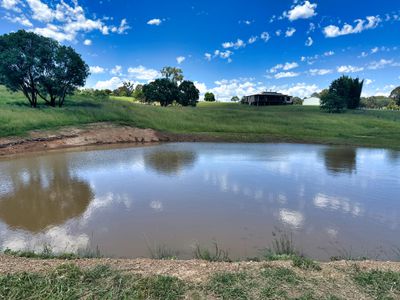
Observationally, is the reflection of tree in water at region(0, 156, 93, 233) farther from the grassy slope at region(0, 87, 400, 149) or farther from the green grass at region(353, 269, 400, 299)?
the grassy slope at region(0, 87, 400, 149)

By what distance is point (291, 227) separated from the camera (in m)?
9.21

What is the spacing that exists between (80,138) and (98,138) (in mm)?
1854

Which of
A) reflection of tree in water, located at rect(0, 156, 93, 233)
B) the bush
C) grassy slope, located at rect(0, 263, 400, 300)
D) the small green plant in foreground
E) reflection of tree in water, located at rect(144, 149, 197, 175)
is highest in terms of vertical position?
the bush

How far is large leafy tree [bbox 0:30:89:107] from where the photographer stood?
32.5m

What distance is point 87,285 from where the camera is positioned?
16.4 feet

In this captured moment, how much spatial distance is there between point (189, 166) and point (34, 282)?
14.3 m

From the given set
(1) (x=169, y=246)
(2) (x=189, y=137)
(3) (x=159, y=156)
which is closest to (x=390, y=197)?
(1) (x=169, y=246)

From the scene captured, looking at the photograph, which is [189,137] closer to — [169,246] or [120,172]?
[120,172]

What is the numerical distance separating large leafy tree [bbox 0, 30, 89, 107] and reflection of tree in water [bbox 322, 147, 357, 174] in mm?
31436

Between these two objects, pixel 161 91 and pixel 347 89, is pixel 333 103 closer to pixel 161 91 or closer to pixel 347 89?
pixel 347 89

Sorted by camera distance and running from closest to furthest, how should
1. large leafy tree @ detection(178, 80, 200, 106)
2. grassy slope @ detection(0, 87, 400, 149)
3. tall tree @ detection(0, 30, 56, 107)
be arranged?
grassy slope @ detection(0, 87, 400, 149)
tall tree @ detection(0, 30, 56, 107)
large leafy tree @ detection(178, 80, 200, 106)

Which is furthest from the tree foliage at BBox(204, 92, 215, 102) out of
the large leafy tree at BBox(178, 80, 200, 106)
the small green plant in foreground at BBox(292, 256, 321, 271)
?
the small green plant in foreground at BBox(292, 256, 321, 271)

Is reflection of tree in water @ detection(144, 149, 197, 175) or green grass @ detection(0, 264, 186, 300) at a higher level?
green grass @ detection(0, 264, 186, 300)

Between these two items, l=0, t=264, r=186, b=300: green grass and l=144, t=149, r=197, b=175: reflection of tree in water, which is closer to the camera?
l=0, t=264, r=186, b=300: green grass
